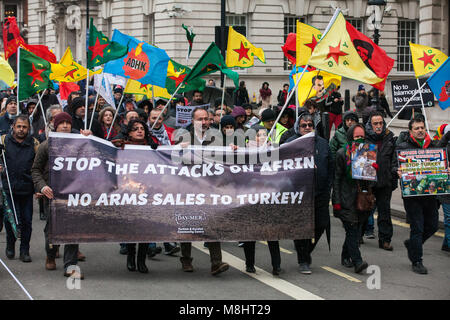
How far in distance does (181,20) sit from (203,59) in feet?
95.8

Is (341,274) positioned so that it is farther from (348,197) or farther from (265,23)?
(265,23)

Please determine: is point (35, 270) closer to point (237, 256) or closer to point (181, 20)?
point (237, 256)

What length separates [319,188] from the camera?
8781mm

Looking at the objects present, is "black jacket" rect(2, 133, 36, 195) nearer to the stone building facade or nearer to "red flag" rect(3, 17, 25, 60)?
"red flag" rect(3, 17, 25, 60)

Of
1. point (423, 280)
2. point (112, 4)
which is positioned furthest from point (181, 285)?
point (112, 4)

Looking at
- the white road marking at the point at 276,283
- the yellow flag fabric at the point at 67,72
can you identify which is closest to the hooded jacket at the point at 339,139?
the white road marking at the point at 276,283

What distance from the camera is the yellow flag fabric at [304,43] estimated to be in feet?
31.2

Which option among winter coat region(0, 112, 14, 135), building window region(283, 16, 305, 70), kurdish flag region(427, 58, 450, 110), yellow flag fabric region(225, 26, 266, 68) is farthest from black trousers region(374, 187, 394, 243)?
building window region(283, 16, 305, 70)

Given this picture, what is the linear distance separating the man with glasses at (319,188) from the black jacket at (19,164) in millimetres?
3239

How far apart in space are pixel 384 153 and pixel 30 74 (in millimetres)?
4962

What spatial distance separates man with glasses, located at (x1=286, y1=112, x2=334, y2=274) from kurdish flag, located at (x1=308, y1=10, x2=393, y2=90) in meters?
0.71

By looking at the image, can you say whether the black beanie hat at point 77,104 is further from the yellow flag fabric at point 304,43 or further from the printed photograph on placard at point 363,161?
the printed photograph on placard at point 363,161

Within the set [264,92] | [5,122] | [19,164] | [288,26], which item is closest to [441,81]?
[19,164]

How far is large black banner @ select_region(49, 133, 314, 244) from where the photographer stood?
8266mm
